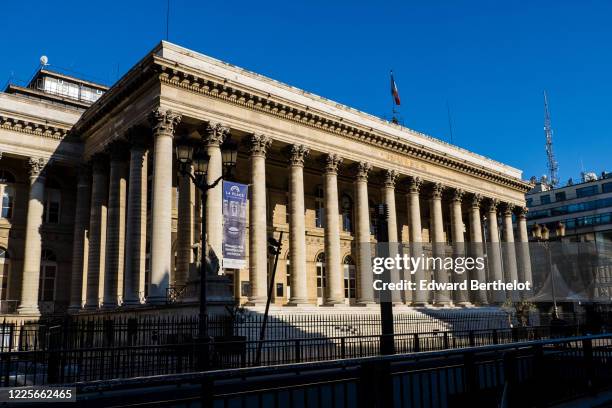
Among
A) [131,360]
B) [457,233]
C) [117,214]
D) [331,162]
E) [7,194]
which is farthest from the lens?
[457,233]

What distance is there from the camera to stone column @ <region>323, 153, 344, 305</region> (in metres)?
30.2

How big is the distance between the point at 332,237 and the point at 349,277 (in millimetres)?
9248

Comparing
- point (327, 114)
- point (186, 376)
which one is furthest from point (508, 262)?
point (186, 376)

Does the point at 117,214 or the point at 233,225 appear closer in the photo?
the point at 233,225

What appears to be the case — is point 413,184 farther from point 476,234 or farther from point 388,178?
point 476,234

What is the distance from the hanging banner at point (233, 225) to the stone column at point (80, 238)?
413 inches

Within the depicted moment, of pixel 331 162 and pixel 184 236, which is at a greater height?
pixel 331 162

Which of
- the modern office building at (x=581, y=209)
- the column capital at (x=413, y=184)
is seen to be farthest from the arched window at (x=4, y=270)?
the modern office building at (x=581, y=209)

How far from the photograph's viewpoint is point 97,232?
96.2 feet

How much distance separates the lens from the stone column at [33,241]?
28.4 metres

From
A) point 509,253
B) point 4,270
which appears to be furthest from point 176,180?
point 509,253

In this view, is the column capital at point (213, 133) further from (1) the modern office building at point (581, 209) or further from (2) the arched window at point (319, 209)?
(1) the modern office building at point (581, 209)

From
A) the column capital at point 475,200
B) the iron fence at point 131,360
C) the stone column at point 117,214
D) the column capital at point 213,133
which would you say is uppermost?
the column capital at point 213,133

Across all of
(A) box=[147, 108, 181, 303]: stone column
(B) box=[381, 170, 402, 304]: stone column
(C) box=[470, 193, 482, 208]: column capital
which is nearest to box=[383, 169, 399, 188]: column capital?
(B) box=[381, 170, 402, 304]: stone column
